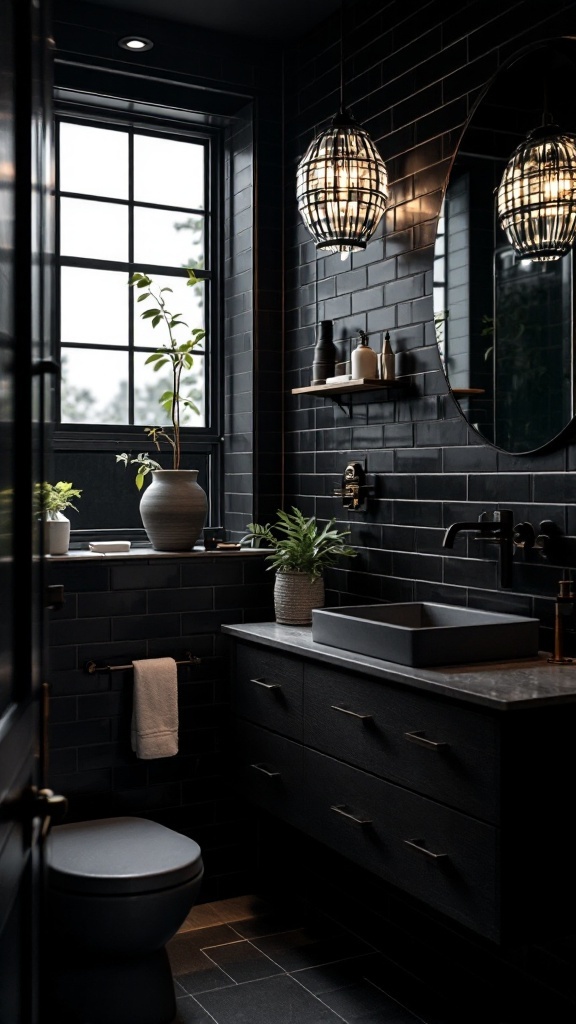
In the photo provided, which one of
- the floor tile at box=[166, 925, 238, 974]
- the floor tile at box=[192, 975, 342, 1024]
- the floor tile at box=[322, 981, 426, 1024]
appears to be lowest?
the floor tile at box=[166, 925, 238, 974]

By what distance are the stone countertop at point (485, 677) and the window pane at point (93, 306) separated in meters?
1.68

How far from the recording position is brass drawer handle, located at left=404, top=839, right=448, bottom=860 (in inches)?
95.9

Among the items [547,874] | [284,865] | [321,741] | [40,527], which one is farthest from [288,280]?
[40,527]

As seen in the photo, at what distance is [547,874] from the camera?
7.59 feet

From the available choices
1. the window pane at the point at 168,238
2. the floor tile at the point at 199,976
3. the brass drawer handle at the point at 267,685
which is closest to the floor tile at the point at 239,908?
the floor tile at the point at 199,976

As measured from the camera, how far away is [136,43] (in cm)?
384

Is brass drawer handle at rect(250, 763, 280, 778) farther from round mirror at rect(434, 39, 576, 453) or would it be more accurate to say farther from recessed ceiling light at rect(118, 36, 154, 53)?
recessed ceiling light at rect(118, 36, 154, 53)

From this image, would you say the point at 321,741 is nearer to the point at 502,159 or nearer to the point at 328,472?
the point at 328,472

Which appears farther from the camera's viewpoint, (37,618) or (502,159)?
(502,159)

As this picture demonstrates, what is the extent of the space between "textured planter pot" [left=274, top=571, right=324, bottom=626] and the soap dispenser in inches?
28.4

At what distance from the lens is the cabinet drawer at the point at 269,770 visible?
3150mm

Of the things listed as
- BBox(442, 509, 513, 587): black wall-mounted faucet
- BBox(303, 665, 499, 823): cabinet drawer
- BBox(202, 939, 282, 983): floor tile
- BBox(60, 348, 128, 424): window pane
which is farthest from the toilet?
BBox(60, 348, 128, 424): window pane

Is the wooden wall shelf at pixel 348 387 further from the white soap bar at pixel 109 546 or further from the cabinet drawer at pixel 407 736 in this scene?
the cabinet drawer at pixel 407 736

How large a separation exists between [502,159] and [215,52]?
5.45 ft
